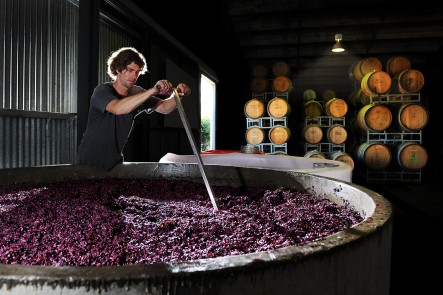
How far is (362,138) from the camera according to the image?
886cm

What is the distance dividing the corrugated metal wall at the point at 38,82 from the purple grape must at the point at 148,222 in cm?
230

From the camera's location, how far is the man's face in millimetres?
2202

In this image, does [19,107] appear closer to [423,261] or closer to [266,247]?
[266,247]

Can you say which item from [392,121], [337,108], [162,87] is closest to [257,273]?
[162,87]

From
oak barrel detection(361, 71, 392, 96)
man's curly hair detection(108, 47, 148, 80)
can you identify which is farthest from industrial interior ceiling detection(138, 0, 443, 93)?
man's curly hair detection(108, 47, 148, 80)

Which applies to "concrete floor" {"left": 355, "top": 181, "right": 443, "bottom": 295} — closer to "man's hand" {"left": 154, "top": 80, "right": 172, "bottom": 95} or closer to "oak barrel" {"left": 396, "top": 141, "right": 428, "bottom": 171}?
"oak barrel" {"left": 396, "top": 141, "right": 428, "bottom": 171}

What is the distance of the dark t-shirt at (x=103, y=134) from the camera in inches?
82.5

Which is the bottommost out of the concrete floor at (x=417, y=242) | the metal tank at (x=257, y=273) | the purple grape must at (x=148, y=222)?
the concrete floor at (x=417, y=242)

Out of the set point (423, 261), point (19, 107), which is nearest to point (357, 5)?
point (423, 261)

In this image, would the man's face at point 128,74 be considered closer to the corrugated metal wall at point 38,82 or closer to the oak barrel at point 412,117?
the corrugated metal wall at point 38,82

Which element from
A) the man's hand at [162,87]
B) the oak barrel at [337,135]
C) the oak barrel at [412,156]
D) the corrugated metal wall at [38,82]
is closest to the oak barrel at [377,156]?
the oak barrel at [412,156]

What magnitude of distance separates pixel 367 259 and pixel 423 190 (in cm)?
755

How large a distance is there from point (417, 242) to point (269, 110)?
5300 mm

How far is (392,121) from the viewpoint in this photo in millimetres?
8000
